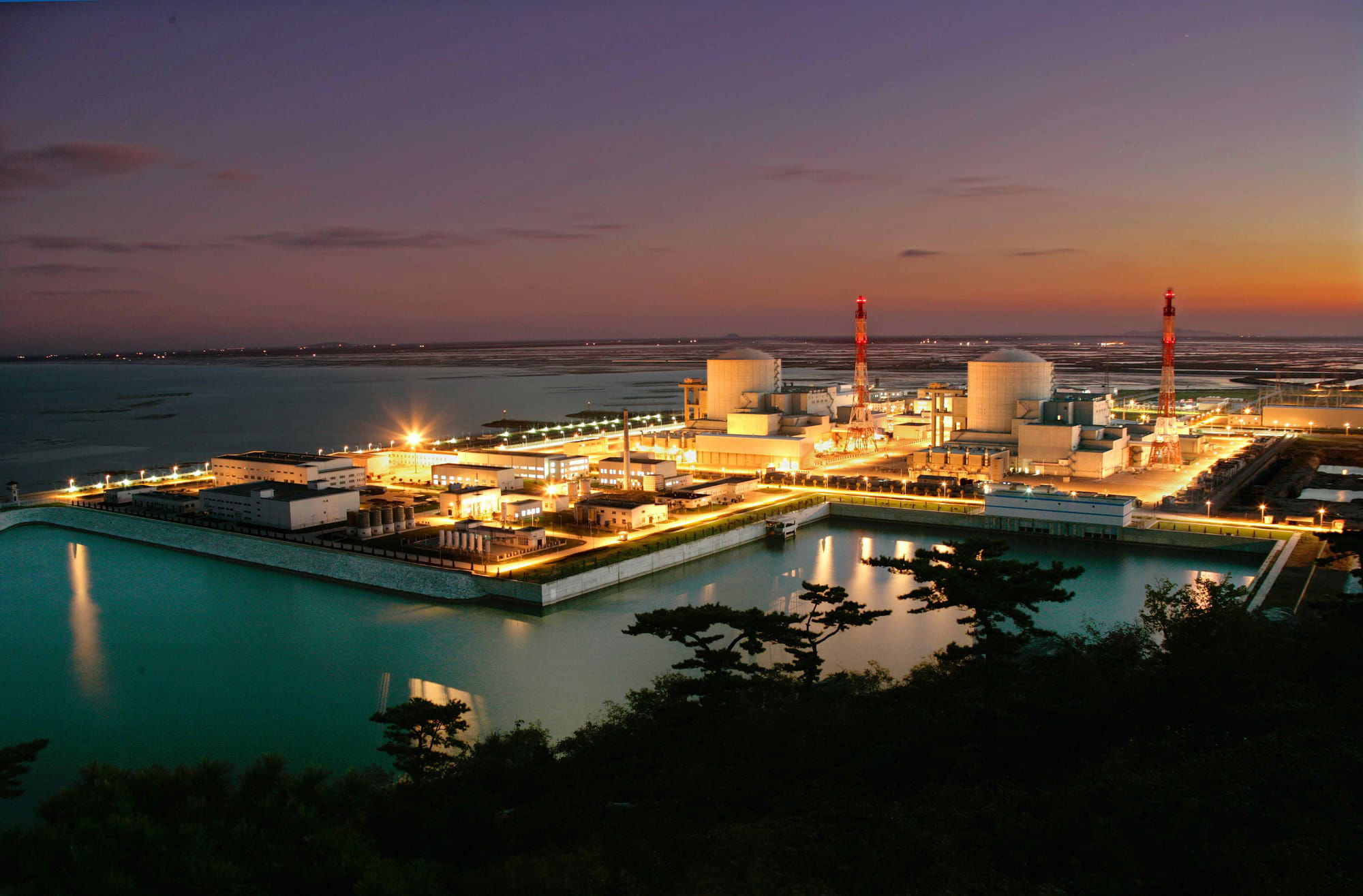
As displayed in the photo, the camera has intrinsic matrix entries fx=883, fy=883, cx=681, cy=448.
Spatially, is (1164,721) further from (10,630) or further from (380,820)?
(10,630)

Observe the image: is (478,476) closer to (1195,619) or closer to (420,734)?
(420,734)

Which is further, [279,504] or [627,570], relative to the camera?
[279,504]

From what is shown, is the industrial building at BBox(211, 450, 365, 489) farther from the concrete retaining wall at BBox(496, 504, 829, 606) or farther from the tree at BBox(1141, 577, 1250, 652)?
the tree at BBox(1141, 577, 1250, 652)

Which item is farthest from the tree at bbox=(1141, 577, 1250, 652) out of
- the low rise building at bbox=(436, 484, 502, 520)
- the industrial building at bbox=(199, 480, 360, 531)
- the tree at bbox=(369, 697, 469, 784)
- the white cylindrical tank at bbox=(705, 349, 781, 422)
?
the white cylindrical tank at bbox=(705, 349, 781, 422)

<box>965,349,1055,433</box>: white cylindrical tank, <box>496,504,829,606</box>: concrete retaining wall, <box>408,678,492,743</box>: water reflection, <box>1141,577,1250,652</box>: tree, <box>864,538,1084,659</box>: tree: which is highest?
<box>965,349,1055,433</box>: white cylindrical tank

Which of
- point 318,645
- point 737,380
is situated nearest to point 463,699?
point 318,645

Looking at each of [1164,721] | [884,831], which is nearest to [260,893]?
[884,831]
